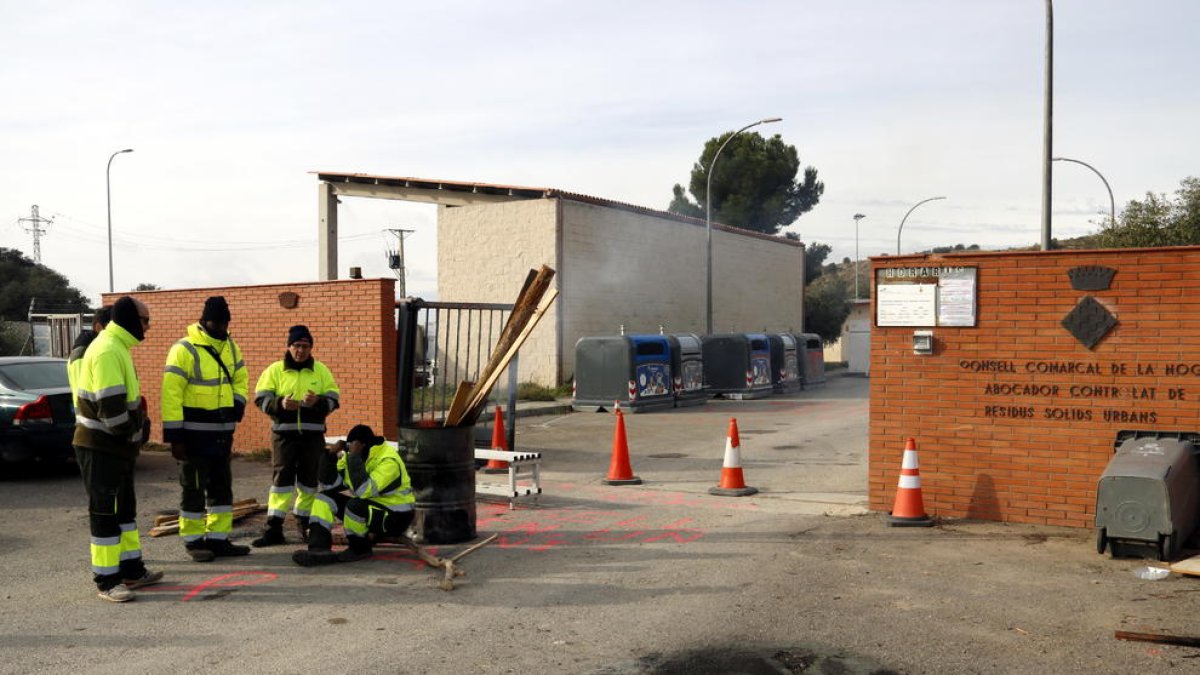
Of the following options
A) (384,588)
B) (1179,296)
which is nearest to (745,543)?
(384,588)

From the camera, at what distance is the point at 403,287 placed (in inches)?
1622

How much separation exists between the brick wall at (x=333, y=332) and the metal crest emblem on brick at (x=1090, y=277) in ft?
24.2

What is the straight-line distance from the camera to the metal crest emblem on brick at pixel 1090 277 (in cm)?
802

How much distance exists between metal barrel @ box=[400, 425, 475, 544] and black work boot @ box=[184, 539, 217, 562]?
1.51 metres

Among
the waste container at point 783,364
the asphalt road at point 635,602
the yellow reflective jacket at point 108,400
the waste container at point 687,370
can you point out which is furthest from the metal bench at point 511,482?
the waste container at point 783,364

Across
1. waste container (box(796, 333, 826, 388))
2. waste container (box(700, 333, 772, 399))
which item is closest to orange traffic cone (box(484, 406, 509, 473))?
waste container (box(700, 333, 772, 399))

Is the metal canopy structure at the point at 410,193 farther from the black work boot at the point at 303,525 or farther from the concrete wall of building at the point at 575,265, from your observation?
the black work boot at the point at 303,525

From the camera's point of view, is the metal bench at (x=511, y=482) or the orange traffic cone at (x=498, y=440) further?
the orange traffic cone at (x=498, y=440)

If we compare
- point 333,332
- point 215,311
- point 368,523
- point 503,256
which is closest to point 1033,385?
point 368,523

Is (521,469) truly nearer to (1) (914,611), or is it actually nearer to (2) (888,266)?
(2) (888,266)

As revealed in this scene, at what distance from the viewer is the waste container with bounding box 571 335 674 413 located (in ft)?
69.6

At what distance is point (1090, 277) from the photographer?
26.5 ft

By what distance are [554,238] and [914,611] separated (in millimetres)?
21153

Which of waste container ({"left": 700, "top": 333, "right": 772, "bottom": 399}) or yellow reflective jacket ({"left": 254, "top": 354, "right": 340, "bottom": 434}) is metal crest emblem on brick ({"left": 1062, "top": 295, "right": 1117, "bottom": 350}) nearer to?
yellow reflective jacket ({"left": 254, "top": 354, "right": 340, "bottom": 434})
